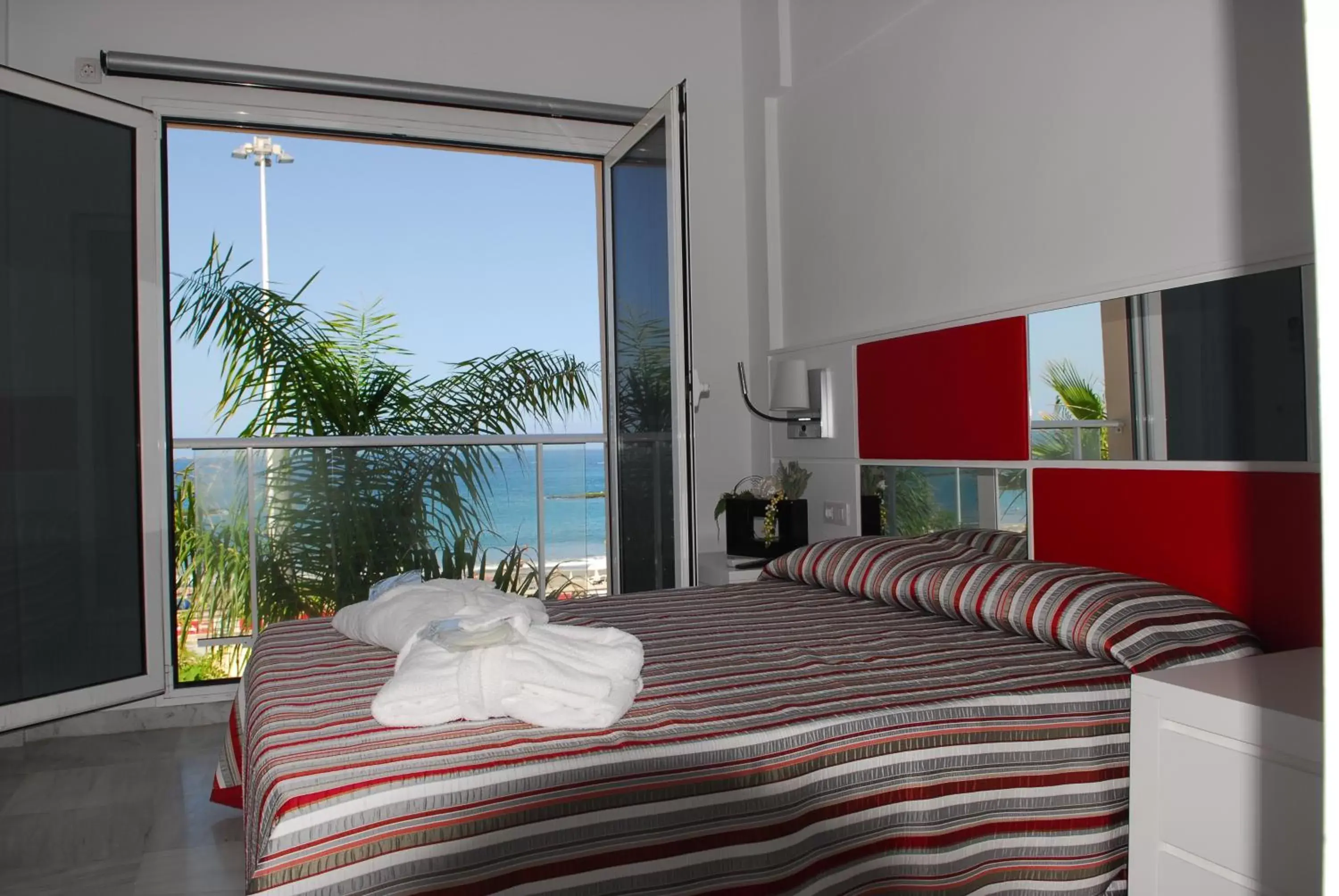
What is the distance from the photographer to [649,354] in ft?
12.4

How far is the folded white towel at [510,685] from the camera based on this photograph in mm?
1503

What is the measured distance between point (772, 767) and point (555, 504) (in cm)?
291

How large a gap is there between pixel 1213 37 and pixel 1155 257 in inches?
18.9

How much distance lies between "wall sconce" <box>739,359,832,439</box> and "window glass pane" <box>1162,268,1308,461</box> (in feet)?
4.96

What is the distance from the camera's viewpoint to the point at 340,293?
12328 millimetres

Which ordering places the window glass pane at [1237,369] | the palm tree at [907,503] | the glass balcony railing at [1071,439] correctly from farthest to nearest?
1. the palm tree at [907,503]
2. the glass balcony railing at [1071,439]
3. the window glass pane at [1237,369]

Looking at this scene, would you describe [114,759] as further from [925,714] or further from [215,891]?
[925,714]

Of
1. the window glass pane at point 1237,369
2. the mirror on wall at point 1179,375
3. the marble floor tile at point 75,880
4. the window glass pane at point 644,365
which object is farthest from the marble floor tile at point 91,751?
the window glass pane at point 1237,369

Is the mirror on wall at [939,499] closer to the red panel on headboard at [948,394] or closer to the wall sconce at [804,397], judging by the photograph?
the red panel on headboard at [948,394]

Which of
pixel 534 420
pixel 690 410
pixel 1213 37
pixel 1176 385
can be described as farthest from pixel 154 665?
pixel 1213 37

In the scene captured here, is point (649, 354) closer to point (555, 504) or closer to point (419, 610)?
point (555, 504)

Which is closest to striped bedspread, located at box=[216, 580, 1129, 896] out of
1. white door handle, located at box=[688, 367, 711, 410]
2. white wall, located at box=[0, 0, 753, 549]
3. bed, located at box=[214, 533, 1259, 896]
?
bed, located at box=[214, 533, 1259, 896]

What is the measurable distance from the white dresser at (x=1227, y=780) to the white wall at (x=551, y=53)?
2.78 metres

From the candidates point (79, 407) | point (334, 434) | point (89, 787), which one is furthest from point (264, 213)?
point (89, 787)
